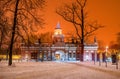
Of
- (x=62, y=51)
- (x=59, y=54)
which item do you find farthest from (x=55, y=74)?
(x=59, y=54)

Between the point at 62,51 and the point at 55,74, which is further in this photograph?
the point at 62,51

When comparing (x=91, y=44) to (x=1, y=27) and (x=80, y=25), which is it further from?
(x=1, y=27)

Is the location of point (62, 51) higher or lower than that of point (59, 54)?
higher

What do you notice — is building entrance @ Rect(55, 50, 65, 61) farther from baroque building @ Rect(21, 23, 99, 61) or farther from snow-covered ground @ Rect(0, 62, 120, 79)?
snow-covered ground @ Rect(0, 62, 120, 79)

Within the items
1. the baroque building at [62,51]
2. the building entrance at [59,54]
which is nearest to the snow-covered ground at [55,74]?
the baroque building at [62,51]

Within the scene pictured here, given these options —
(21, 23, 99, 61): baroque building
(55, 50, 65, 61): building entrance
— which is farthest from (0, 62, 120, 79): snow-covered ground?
(55, 50, 65, 61): building entrance

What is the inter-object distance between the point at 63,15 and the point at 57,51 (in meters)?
45.5

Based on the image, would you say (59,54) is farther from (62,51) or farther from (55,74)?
(55,74)

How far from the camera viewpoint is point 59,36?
105 meters

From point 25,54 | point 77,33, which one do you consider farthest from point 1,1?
point 25,54

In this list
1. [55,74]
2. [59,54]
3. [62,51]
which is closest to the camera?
[55,74]

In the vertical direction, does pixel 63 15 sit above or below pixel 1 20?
above

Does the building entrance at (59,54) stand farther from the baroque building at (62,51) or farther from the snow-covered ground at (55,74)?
the snow-covered ground at (55,74)

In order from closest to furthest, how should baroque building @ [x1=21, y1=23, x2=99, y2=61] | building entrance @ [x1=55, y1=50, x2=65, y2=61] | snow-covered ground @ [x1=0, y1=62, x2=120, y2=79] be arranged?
snow-covered ground @ [x1=0, y1=62, x2=120, y2=79] < baroque building @ [x1=21, y1=23, x2=99, y2=61] < building entrance @ [x1=55, y1=50, x2=65, y2=61]
